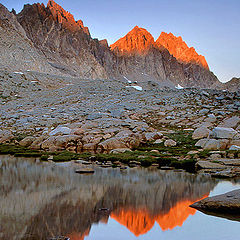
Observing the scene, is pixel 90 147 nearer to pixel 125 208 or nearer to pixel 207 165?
pixel 207 165

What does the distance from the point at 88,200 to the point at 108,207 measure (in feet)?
3.26

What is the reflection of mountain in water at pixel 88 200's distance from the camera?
7523 millimetres

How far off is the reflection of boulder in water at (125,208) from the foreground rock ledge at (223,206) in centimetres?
51

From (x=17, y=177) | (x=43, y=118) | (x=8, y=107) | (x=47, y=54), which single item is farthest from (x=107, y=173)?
(x=47, y=54)

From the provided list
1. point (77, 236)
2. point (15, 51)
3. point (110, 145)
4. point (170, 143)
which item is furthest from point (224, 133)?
point (15, 51)

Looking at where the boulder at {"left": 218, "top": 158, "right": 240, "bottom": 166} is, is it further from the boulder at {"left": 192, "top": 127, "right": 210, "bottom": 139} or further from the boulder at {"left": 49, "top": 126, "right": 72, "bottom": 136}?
the boulder at {"left": 49, "top": 126, "right": 72, "bottom": 136}

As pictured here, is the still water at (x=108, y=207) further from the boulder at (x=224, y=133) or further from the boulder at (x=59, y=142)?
the boulder at (x=59, y=142)

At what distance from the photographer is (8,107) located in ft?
150

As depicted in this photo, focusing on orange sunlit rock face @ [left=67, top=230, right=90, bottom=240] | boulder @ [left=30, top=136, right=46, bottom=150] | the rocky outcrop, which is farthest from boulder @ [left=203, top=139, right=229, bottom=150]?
the rocky outcrop

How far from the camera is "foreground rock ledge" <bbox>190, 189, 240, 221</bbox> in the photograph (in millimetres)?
8617

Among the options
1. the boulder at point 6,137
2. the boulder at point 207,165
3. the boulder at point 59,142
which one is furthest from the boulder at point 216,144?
the boulder at point 6,137

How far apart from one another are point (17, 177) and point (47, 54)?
146693mm

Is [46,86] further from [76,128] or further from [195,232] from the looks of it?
[195,232]

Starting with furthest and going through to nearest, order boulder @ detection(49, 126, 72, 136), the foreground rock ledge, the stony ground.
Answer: boulder @ detection(49, 126, 72, 136) → the stony ground → the foreground rock ledge
